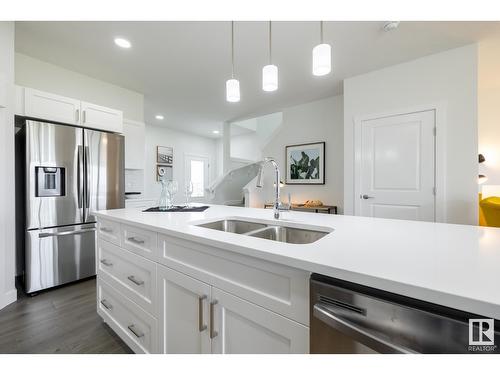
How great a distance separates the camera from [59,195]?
2.35 meters

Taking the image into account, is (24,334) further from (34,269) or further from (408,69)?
(408,69)

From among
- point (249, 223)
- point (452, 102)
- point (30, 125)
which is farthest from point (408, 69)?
point (30, 125)

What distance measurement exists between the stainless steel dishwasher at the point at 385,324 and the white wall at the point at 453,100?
9.16 ft

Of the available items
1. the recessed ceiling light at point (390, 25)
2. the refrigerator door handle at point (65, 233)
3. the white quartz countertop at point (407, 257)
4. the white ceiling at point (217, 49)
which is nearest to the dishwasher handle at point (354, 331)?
the white quartz countertop at point (407, 257)

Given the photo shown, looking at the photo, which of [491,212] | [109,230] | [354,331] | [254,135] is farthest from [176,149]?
[354,331]

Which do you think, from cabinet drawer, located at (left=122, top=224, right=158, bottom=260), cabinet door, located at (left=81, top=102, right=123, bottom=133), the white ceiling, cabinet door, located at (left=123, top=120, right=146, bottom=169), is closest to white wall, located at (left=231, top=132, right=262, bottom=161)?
the white ceiling

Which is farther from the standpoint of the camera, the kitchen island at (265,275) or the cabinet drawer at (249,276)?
the cabinet drawer at (249,276)

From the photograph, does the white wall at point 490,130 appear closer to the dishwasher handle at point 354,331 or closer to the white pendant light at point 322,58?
the white pendant light at point 322,58

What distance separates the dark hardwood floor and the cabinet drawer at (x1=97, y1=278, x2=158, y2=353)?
138mm

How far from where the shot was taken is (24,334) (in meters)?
1.66

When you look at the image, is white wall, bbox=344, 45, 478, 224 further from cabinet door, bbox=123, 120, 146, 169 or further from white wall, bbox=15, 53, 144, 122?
white wall, bbox=15, 53, 144, 122

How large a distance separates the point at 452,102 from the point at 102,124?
13.6ft

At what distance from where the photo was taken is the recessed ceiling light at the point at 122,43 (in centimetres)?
Answer: 235

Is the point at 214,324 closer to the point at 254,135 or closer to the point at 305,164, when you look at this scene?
the point at 305,164
